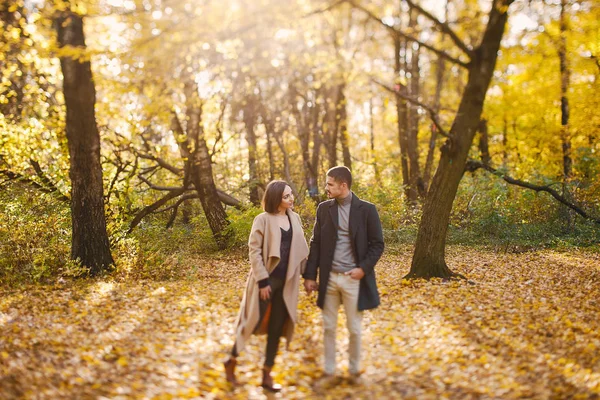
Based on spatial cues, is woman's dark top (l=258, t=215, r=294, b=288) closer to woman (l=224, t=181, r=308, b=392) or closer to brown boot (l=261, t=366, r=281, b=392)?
woman (l=224, t=181, r=308, b=392)

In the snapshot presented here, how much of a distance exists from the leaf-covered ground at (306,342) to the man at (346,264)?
441 mm

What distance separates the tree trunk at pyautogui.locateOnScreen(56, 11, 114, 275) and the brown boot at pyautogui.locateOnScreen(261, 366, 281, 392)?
590cm

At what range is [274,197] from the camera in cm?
453

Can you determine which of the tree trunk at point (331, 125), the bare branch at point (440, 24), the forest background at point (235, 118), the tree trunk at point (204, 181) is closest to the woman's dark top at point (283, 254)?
the forest background at point (235, 118)

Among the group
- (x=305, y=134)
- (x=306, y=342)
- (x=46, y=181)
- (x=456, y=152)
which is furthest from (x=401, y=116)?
(x=306, y=342)

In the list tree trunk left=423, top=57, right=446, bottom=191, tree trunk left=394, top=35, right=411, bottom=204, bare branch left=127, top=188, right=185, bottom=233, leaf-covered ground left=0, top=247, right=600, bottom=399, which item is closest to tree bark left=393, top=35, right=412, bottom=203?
tree trunk left=394, top=35, right=411, bottom=204

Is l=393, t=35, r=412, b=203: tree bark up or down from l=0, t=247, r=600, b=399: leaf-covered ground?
up

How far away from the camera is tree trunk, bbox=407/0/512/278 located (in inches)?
333

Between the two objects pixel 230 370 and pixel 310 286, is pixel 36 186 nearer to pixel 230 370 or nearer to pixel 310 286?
pixel 230 370

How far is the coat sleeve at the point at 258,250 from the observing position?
4375 millimetres

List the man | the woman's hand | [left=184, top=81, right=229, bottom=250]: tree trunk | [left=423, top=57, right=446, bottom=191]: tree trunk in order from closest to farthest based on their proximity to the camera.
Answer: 1. the woman's hand
2. the man
3. [left=184, top=81, right=229, bottom=250]: tree trunk
4. [left=423, top=57, right=446, bottom=191]: tree trunk

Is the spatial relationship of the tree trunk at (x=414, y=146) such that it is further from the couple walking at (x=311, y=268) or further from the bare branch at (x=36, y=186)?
the couple walking at (x=311, y=268)

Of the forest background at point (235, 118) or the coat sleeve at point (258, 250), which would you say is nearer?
the coat sleeve at point (258, 250)

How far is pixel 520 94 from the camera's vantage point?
71.5 ft
